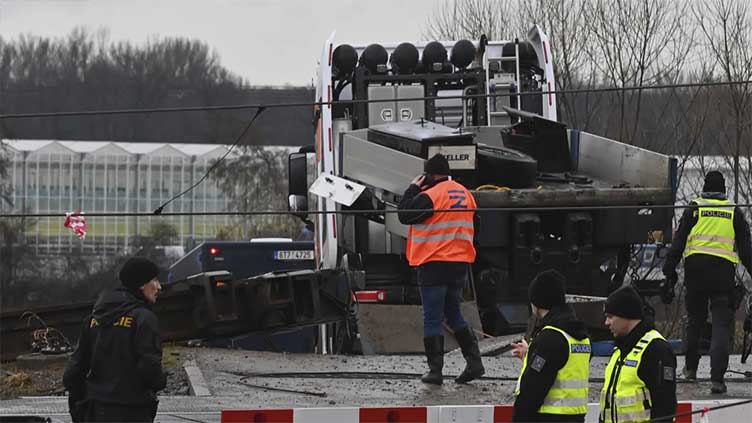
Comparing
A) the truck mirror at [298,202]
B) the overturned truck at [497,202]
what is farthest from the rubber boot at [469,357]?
the truck mirror at [298,202]

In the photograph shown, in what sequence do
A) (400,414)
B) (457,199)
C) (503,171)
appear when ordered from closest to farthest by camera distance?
(400,414)
(457,199)
(503,171)

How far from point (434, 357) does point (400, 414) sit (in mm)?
1841

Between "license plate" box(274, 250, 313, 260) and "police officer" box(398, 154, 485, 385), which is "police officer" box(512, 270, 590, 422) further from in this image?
"license plate" box(274, 250, 313, 260)

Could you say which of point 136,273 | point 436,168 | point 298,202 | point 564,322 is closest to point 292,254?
point 298,202

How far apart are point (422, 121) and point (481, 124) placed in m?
1.72

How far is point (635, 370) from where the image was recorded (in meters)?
6.23

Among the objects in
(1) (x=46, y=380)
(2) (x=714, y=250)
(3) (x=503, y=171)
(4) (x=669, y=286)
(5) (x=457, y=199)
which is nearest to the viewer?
(5) (x=457, y=199)

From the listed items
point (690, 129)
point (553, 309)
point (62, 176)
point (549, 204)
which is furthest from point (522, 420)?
point (62, 176)

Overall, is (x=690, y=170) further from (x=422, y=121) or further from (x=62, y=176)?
(x=62, y=176)

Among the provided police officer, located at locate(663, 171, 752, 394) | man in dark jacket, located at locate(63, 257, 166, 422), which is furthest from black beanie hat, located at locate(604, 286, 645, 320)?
police officer, located at locate(663, 171, 752, 394)

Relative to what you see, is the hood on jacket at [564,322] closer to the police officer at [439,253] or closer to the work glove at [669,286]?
the police officer at [439,253]

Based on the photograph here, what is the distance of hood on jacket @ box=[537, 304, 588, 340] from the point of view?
247 inches

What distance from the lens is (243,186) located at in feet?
158

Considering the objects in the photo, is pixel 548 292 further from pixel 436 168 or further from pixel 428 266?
pixel 436 168
